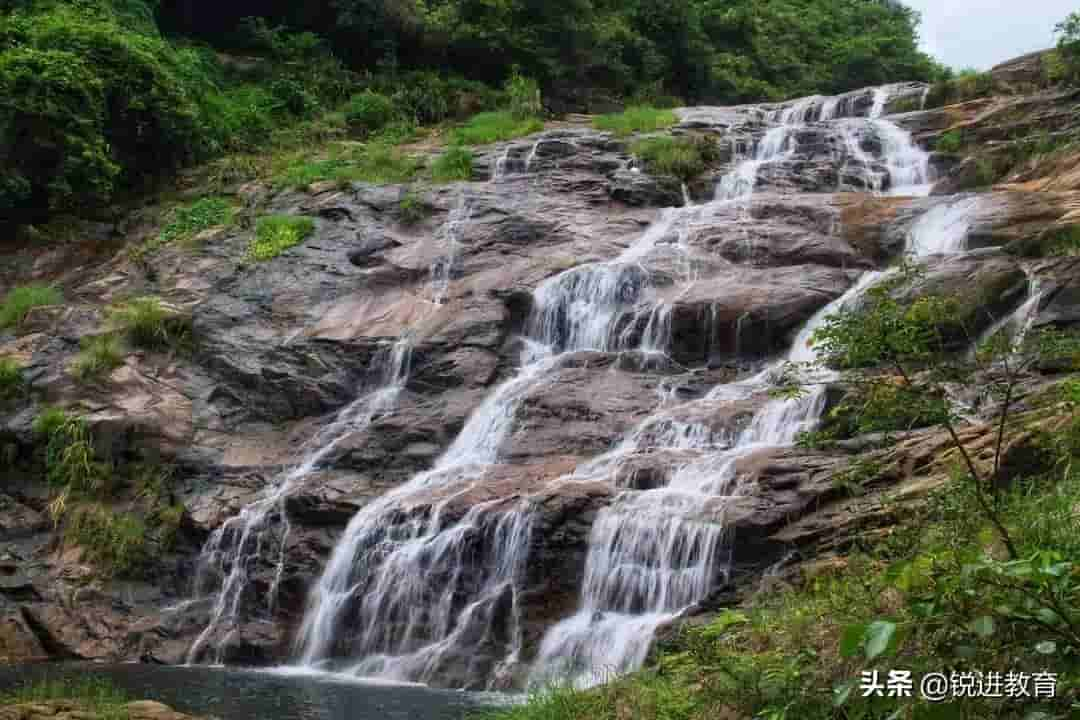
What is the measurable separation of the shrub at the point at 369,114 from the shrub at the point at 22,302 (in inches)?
384

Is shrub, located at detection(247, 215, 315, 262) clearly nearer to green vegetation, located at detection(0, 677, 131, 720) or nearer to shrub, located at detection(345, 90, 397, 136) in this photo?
shrub, located at detection(345, 90, 397, 136)

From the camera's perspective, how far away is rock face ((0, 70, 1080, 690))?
37.3 ft

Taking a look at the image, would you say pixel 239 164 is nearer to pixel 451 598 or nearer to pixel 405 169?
pixel 405 169

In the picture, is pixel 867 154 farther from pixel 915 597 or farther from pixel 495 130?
pixel 915 597

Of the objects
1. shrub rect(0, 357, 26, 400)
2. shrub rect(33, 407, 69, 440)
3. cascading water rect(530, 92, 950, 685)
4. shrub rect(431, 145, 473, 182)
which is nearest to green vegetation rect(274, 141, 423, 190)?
shrub rect(431, 145, 473, 182)

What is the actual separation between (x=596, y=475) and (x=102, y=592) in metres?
6.58

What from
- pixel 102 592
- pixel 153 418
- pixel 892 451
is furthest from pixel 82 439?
pixel 892 451

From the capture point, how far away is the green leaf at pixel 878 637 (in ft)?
8.98

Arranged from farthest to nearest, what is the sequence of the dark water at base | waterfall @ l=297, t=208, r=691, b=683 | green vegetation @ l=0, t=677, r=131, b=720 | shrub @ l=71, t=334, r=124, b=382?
shrub @ l=71, t=334, r=124, b=382 → waterfall @ l=297, t=208, r=691, b=683 → the dark water at base → green vegetation @ l=0, t=677, r=131, b=720

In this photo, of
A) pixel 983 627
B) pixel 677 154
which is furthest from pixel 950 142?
pixel 983 627

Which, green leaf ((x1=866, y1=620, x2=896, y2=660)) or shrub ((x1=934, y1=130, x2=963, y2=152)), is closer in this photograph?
green leaf ((x1=866, y1=620, x2=896, y2=660))

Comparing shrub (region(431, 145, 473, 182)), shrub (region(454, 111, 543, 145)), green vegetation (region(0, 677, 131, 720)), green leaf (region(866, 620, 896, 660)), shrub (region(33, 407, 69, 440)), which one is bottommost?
green vegetation (region(0, 677, 131, 720))

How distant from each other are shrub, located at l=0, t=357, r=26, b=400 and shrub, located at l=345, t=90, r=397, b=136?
472 inches

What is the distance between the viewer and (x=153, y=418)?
15.5 meters
